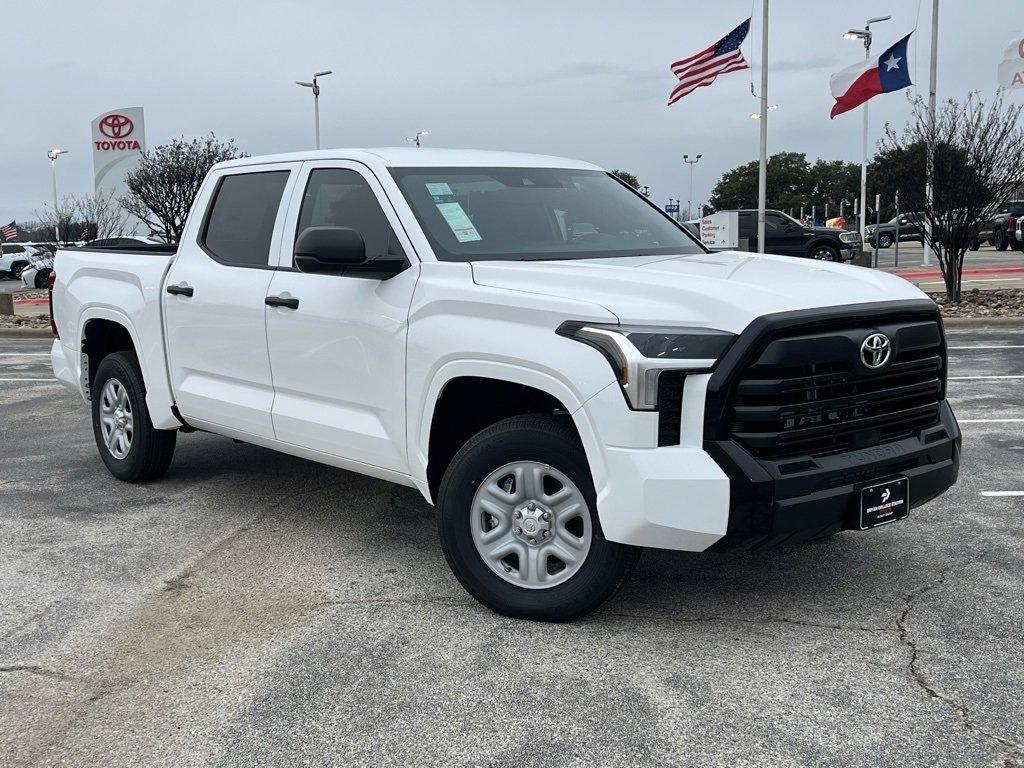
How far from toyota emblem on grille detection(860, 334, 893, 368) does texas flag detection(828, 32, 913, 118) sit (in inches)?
844

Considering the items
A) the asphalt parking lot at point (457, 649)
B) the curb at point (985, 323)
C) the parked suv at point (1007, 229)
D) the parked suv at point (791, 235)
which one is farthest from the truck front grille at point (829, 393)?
the parked suv at point (1007, 229)

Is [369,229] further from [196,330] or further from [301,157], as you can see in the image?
[196,330]

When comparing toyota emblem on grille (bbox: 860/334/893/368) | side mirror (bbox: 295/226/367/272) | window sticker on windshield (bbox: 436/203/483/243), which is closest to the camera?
toyota emblem on grille (bbox: 860/334/893/368)

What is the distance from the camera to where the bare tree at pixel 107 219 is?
1024 inches

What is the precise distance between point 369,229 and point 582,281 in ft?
4.23

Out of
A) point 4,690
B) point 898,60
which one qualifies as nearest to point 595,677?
point 4,690

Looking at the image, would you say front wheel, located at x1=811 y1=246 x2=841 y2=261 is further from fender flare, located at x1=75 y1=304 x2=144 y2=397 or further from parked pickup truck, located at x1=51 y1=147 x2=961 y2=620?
fender flare, located at x1=75 y1=304 x2=144 y2=397

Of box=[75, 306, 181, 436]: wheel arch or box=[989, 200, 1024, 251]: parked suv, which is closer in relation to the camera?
box=[75, 306, 181, 436]: wheel arch

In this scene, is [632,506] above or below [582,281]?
below

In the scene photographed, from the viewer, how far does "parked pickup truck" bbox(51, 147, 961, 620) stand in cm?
378

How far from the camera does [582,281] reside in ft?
13.7

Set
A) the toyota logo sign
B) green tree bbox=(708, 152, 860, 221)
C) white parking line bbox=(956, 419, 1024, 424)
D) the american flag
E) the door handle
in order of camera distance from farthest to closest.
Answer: green tree bbox=(708, 152, 860, 221), the toyota logo sign, the american flag, white parking line bbox=(956, 419, 1024, 424), the door handle

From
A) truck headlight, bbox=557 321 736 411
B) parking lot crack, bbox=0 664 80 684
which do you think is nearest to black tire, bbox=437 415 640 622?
truck headlight, bbox=557 321 736 411

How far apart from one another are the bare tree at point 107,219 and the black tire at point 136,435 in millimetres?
20413
